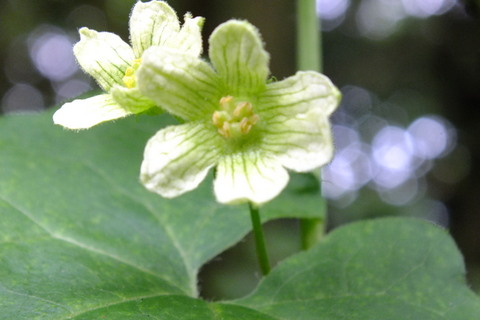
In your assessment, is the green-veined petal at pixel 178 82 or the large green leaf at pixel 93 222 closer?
the green-veined petal at pixel 178 82

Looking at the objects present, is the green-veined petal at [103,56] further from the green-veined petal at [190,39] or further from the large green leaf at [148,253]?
the large green leaf at [148,253]

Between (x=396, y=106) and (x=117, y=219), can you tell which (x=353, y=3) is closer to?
(x=396, y=106)

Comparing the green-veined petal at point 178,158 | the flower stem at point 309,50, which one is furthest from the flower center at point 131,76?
the flower stem at point 309,50

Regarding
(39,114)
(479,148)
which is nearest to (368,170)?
(479,148)

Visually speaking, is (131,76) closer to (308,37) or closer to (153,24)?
(153,24)

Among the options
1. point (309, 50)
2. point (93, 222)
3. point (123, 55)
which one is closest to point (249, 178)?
point (123, 55)
